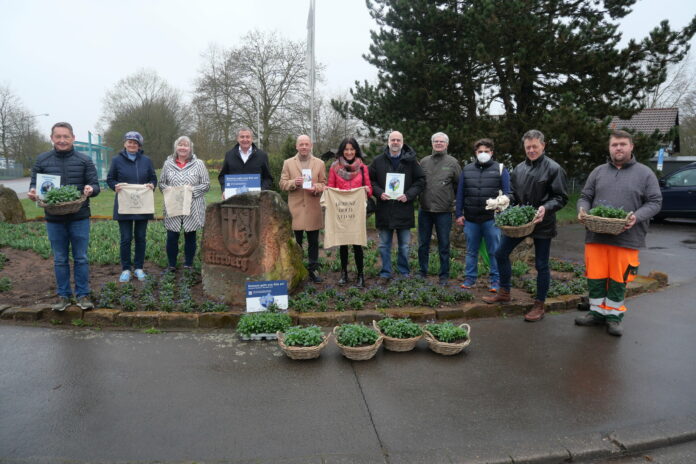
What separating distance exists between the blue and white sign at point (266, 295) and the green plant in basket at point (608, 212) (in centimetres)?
350

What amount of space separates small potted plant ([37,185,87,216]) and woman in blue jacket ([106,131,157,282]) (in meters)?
1.14

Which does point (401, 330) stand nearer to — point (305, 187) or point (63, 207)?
point (305, 187)

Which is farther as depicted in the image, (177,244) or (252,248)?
(177,244)

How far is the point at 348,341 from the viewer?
4.26 meters

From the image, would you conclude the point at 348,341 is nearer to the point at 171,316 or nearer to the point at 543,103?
the point at 171,316

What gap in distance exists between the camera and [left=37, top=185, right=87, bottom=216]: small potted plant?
16.4 feet

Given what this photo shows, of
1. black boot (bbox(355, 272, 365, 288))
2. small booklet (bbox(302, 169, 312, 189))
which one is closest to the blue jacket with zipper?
small booklet (bbox(302, 169, 312, 189))

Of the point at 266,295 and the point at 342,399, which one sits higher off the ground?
the point at 266,295

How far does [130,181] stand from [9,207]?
8391 mm

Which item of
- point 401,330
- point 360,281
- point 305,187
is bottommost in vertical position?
point 401,330

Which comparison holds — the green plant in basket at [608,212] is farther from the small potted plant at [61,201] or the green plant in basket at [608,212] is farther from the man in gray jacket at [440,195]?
the small potted plant at [61,201]

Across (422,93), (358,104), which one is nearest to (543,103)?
(422,93)

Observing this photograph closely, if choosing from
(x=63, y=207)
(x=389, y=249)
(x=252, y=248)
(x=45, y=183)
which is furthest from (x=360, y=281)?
(x=45, y=183)

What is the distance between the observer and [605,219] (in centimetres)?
454
